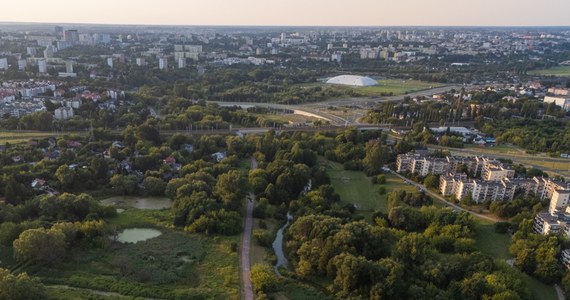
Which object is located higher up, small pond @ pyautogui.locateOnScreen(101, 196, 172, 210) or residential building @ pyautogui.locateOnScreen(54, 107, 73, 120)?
residential building @ pyautogui.locateOnScreen(54, 107, 73, 120)

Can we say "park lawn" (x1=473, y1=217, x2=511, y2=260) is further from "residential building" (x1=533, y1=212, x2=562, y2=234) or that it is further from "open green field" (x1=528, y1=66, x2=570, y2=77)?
"open green field" (x1=528, y1=66, x2=570, y2=77)

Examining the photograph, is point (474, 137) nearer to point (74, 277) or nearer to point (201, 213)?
point (201, 213)

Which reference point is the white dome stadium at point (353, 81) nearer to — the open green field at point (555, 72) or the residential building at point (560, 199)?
the open green field at point (555, 72)

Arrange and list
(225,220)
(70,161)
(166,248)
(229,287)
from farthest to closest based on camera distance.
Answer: (70,161) → (225,220) → (166,248) → (229,287)

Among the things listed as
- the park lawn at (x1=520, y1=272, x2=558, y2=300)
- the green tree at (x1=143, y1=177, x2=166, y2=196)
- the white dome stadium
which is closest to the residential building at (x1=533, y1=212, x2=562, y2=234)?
the park lawn at (x1=520, y1=272, x2=558, y2=300)

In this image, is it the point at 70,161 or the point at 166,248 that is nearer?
the point at 166,248

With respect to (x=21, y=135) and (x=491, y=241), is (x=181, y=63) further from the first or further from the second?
(x=491, y=241)

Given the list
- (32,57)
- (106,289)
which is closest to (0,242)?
(106,289)

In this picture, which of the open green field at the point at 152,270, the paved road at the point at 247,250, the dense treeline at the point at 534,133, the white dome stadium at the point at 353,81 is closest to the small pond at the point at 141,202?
the open green field at the point at 152,270
